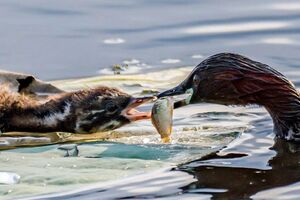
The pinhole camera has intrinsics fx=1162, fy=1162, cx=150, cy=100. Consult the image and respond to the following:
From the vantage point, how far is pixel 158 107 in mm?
8211

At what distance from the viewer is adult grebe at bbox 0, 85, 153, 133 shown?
29.3 feet

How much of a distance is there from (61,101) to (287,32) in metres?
2.98

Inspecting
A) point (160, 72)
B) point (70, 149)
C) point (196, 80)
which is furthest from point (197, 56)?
point (70, 149)

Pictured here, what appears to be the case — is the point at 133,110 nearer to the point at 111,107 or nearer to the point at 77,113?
the point at 111,107

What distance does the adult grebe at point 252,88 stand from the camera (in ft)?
26.0

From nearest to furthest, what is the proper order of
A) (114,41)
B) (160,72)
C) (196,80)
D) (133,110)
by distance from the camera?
1. (196,80)
2. (133,110)
3. (160,72)
4. (114,41)

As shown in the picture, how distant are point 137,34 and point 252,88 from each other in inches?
139

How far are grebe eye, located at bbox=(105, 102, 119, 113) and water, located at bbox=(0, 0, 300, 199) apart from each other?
18 centimetres

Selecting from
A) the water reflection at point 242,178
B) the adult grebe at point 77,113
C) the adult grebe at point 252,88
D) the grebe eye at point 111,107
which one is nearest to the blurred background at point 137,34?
the adult grebe at point 77,113

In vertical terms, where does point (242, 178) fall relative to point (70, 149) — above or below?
below

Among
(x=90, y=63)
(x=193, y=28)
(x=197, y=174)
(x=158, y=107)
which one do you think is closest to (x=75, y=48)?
(x=90, y=63)

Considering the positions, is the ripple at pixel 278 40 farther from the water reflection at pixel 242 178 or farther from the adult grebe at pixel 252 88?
the water reflection at pixel 242 178

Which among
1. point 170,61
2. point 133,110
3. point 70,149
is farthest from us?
point 170,61

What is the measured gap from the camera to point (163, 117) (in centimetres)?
816
